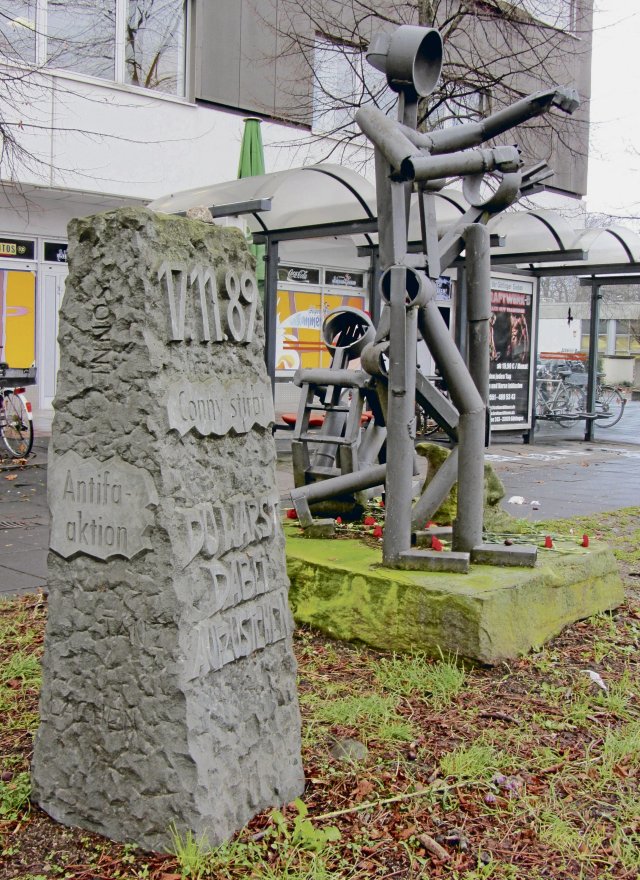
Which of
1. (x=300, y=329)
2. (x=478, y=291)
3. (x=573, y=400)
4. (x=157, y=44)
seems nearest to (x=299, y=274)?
(x=300, y=329)

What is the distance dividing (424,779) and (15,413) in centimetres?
924

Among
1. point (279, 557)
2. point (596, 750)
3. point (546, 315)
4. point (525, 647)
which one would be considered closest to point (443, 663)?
point (525, 647)

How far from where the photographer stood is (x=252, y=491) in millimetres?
3111

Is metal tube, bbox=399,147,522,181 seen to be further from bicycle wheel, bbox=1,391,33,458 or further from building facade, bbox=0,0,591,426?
building facade, bbox=0,0,591,426


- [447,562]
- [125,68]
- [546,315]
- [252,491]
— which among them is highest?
[125,68]

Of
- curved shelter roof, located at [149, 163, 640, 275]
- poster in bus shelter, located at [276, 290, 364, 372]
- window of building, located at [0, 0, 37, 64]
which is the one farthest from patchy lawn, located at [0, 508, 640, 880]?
poster in bus shelter, located at [276, 290, 364, 372]

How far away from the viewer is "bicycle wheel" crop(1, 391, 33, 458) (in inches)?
454

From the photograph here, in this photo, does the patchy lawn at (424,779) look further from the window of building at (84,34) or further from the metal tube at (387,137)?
the window of building at (84,34)

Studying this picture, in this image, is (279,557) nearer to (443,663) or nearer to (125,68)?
(443,663)

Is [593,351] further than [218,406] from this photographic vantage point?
Yes

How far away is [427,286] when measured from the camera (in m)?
4.59

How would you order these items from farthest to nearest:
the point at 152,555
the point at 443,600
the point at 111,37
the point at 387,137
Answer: the point at 111,37 < the point at 387,137 < the point at 443,600 < the point at 152,555

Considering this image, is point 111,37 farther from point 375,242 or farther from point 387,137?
point 387,137

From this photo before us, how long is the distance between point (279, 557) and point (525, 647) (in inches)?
70.0
